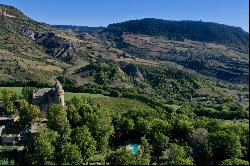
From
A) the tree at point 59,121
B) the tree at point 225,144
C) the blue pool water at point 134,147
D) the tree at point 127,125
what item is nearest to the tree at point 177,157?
the blue pool water at point 134,147

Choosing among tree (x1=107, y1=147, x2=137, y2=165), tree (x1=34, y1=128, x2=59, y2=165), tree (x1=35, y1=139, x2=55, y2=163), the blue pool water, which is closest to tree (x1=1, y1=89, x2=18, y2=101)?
tree (x1=34, y1=128, x2=59, y2=165)

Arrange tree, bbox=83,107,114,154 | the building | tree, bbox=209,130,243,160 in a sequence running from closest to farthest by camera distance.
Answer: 1. tree, bbox=209,130,243,160
2. tree, bbox=83,107,114,154
3. the building

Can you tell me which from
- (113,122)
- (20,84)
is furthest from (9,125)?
(20,84)

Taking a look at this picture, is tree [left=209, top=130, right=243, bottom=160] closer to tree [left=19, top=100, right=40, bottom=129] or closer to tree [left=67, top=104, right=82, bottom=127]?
tree [left=67, top=104, right=82, bottom=127]

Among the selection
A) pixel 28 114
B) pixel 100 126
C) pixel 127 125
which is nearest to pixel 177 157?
pixel 100 126

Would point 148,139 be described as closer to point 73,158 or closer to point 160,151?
point 160,151

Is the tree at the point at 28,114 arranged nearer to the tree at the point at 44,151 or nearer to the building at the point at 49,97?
the building at the point at 49,97

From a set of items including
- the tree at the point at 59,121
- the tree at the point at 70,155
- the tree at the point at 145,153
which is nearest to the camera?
the tree at the point at 145,153
